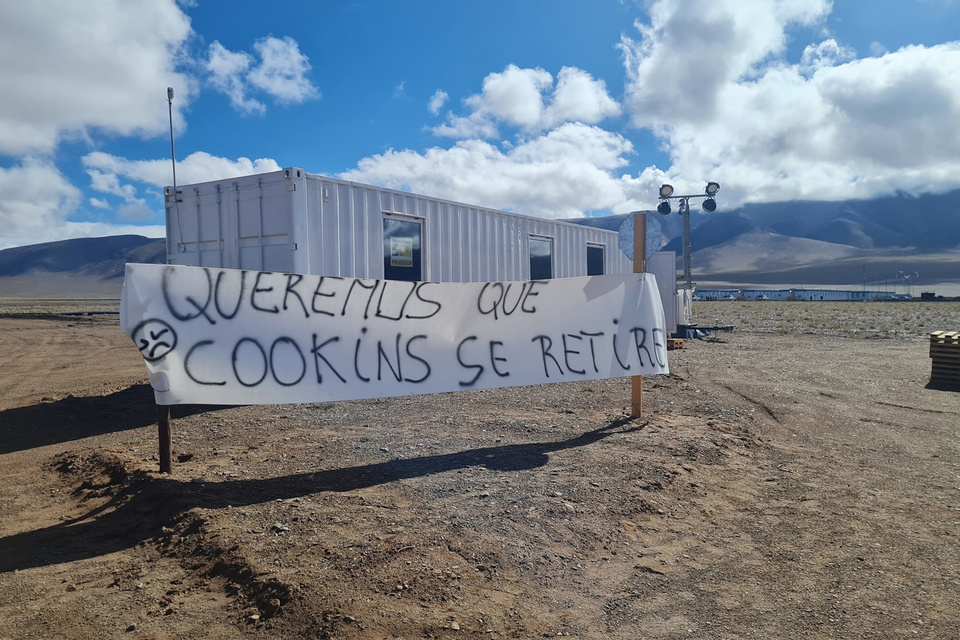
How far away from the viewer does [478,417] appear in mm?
7508

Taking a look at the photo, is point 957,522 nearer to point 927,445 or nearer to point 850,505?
point 850,505

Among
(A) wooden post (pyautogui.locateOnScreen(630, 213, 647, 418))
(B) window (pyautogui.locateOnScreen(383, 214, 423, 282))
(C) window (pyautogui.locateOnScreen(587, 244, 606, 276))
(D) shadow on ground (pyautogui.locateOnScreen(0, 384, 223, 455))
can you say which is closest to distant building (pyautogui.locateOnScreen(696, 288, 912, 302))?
(C) window (pyautogui.locateOnScreen(587, 244, 606, 276))

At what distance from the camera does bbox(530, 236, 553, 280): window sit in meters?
14.8

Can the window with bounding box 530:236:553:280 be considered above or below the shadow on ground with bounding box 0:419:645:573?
above

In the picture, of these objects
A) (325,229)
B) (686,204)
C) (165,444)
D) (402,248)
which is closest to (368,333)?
(165,444)

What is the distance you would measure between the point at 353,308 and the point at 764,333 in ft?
69.6

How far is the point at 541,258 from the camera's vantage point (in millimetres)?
15055

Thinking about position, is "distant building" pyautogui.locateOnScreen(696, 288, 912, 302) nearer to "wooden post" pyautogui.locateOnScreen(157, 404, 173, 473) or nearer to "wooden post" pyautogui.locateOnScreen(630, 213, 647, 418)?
"wooden post" pyautogui.locateOnScreen(630, 213, 647, 418)

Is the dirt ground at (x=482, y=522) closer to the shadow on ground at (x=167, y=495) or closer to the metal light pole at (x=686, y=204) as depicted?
the shadow on ground at (x=167, y=495)

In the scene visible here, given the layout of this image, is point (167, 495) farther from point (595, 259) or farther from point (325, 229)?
point (595, 259)

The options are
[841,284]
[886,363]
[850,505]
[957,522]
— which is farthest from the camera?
[841,284]

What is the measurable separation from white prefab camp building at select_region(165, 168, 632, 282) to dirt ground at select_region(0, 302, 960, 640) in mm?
2491

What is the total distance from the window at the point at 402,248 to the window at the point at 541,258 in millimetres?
4063

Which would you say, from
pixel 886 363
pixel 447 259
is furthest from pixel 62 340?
pixel 886 363
